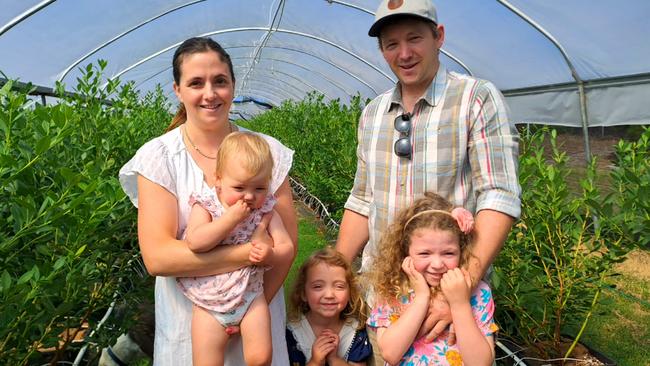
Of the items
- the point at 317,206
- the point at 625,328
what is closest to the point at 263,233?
the point at 625,328

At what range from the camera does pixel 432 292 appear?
1.95 m

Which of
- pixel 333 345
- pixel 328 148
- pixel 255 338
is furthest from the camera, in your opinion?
pixel 328 148

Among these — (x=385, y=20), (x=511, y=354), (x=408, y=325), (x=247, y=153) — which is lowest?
(x=511, y=354)

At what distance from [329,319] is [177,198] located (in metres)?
0.99

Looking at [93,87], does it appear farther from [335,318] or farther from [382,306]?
[382,306]

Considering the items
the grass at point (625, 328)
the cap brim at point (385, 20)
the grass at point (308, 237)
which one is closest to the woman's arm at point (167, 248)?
the cap brim at point (385, 20)

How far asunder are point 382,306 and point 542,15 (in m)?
5.14

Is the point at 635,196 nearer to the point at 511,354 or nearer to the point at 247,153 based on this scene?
the point at 511,354

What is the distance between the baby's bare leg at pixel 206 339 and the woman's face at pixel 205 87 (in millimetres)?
650

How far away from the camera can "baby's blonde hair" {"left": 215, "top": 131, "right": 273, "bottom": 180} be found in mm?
1763

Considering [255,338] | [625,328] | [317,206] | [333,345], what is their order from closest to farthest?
[255,338]
[333,345]
[625,328]
[317,206]

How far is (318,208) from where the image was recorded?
9336mm

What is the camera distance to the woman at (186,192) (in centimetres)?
176

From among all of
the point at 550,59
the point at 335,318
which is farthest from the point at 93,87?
the point at 550,59
